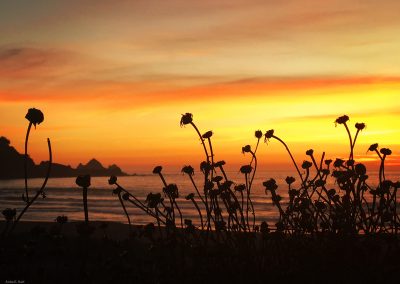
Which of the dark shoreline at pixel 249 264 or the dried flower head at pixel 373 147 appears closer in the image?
the dark shoreline at pixel 249 264

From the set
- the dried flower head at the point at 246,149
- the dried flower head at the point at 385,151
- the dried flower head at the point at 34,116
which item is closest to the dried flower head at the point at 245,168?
the dried flower head at the point at 246,149

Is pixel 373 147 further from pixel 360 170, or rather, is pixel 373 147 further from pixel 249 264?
pixel 249 264

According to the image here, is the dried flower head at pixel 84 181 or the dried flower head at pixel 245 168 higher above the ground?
the dried flower head at pixel 245 168

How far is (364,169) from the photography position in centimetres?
596

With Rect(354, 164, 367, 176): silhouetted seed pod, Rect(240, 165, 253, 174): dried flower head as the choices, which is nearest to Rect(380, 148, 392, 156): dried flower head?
Rect(354, 164, 367, 176): silhouetted seed pod

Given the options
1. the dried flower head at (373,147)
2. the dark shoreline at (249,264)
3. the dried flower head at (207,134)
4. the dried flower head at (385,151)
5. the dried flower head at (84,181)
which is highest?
the dried flower head at (207,134)

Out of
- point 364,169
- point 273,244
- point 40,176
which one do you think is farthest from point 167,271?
point 40,176

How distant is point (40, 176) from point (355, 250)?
179562mm

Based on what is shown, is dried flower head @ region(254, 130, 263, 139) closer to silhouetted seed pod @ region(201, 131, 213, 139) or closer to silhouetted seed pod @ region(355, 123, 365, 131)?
silhouetted seed pod @ region(201, 131, 213, 139)

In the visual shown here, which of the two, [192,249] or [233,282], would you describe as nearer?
[233,282]

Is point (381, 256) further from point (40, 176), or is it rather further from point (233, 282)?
point (40, 176)

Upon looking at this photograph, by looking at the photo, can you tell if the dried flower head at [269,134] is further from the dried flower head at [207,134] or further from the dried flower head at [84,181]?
the dried flower head at [84,181]

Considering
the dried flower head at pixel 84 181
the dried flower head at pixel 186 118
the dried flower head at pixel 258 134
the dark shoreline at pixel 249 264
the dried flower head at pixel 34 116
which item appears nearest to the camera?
the dried flower head at pixel 84 181

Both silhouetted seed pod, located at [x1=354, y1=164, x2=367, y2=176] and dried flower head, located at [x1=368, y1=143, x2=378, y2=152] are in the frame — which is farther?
dried flower head, located at [x1=368, y1=143, x2=378, y2=152]
